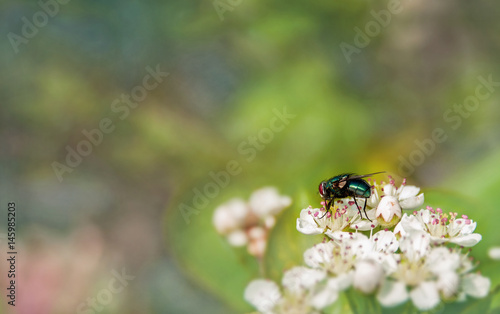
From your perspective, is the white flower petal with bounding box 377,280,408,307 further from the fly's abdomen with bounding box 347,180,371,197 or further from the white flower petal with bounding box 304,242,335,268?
the fly's abdomen with bounding box 347,180,371,197

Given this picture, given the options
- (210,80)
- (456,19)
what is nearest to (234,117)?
(210,80)

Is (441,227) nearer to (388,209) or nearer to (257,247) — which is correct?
(388,209)

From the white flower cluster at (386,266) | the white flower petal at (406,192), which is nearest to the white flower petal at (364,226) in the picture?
the white flower cluster at (386,266)

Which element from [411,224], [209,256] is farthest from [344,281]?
[209,256]

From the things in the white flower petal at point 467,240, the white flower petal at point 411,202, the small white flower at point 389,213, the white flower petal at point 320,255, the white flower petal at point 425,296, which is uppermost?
the white flower petal at point 411,202

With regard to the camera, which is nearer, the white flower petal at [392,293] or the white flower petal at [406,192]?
the white flower petal at [392,293]

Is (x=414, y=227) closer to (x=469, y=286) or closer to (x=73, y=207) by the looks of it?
(x=469, y=286)

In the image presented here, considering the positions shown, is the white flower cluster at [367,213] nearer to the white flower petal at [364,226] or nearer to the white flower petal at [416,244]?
the white flower petal at [364,226]
